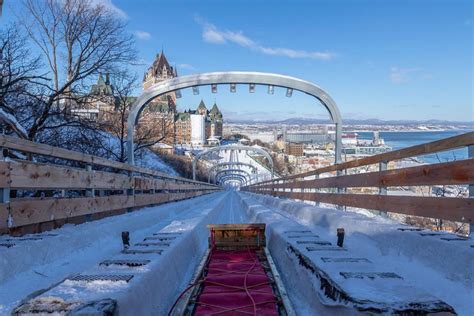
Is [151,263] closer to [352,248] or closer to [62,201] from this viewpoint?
[62,201]

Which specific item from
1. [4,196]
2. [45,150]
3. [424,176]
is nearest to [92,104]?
[45,150]

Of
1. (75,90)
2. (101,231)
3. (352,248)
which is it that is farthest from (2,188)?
(75,90)

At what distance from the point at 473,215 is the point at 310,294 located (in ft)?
5.24

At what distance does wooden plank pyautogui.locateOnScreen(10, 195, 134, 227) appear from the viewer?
4.76 metres

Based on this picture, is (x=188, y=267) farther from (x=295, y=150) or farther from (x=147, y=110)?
(x=295, y=150)

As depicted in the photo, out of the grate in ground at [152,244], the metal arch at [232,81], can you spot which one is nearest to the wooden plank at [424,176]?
the grate in ground at [152,244]

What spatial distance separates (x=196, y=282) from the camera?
14.6ft

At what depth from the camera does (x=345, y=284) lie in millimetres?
3082

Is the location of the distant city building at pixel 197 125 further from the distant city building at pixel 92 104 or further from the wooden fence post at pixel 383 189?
the wooden fence post at pixel 383 189

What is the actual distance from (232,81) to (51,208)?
32.9ft

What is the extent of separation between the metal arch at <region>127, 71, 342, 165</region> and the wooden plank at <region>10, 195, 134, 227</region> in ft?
20.7

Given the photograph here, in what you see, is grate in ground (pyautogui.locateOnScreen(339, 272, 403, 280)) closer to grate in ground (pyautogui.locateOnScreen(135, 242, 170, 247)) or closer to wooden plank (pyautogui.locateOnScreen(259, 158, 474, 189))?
wooden plank (pyautogui.locateOnScreen(259, 158, 474, 189))

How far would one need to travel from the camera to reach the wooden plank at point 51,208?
476 centimetres

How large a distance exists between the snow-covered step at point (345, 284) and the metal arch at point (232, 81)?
30.8 ft
